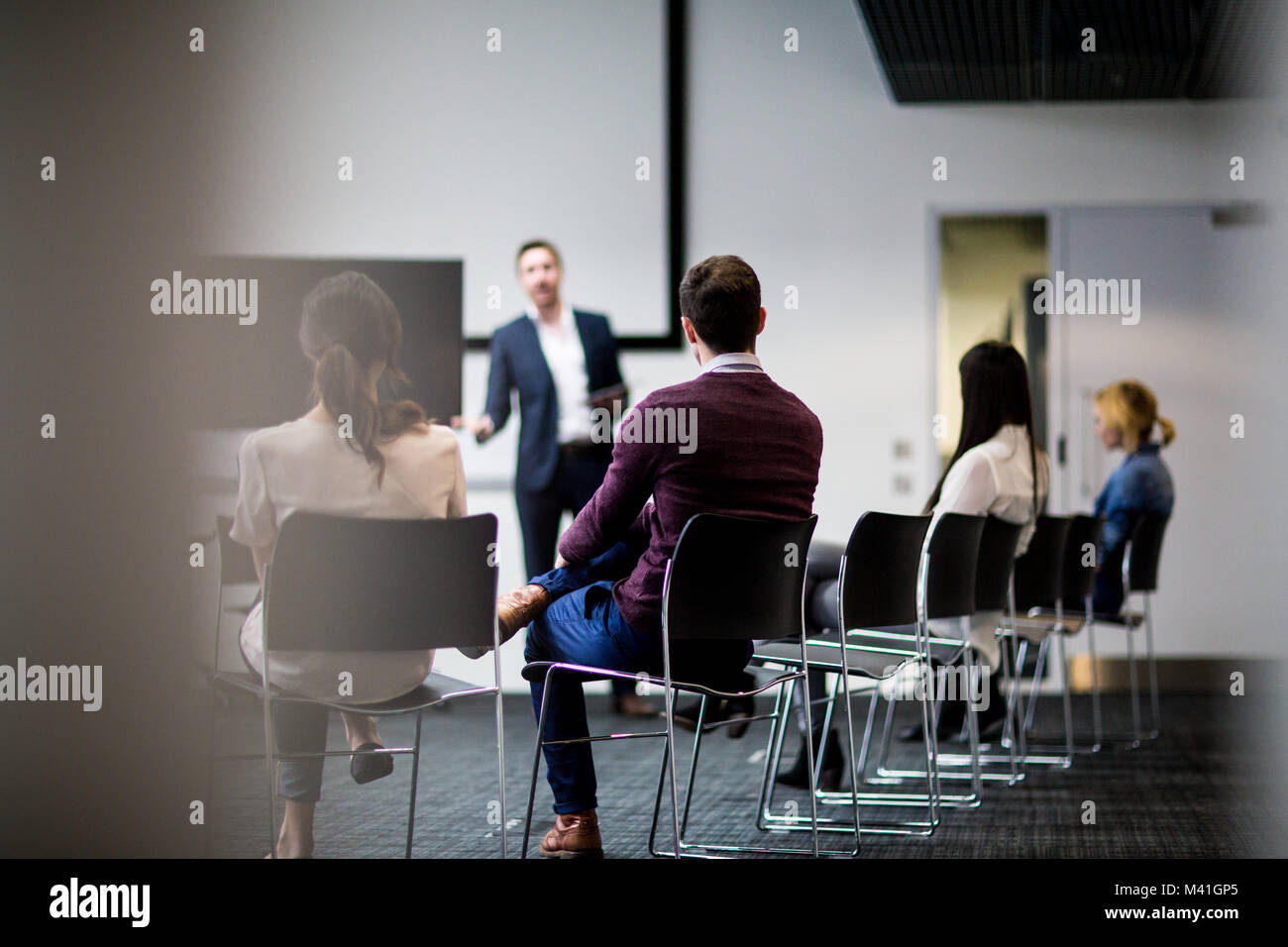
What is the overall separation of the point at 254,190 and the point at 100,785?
1.32 meters

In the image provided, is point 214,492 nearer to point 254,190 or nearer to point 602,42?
point 254,190

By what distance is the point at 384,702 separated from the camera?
2.56 meters

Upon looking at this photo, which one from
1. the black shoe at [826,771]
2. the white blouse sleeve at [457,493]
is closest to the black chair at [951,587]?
the black shoe at [826,771]

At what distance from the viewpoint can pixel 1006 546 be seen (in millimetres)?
3861

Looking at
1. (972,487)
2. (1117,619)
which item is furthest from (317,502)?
(1117,619)

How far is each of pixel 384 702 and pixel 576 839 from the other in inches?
22.4

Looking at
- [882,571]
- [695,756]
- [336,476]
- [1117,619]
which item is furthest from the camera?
[1117,619]

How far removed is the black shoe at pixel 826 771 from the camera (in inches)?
151

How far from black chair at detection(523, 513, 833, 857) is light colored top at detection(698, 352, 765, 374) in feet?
1.06

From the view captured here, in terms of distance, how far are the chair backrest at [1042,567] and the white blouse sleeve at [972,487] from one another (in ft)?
1.33

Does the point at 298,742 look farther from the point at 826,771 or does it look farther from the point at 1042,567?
the point at 1042,567

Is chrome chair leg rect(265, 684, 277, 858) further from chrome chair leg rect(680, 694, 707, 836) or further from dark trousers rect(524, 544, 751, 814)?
chrome chair leg rect(680, 694, 707, 836)

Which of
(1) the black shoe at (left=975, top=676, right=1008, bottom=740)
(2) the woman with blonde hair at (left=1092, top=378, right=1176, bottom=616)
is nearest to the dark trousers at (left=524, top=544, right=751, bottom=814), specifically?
(1) the black shoe at (left=975, top=676, right=1008, bottom=740)
